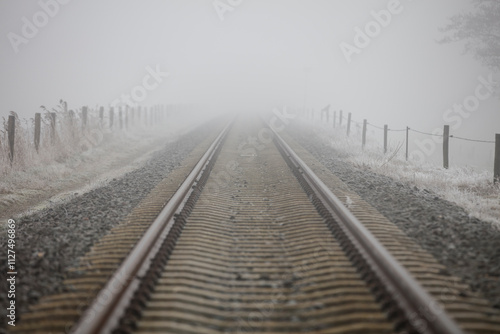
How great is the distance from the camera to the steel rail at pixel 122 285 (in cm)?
237

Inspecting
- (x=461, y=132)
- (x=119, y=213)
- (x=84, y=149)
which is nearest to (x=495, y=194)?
(x=119, y=213)

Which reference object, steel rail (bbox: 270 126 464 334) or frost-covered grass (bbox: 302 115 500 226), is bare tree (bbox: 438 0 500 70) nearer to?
frost-covered grass (bbox: 302 115 500 226)

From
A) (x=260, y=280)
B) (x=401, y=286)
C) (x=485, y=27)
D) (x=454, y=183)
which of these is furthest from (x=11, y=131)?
(x=485, y=27)

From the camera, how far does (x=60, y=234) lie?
4.66m

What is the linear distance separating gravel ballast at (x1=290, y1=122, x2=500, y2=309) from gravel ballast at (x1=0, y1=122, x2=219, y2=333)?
4.02 meters

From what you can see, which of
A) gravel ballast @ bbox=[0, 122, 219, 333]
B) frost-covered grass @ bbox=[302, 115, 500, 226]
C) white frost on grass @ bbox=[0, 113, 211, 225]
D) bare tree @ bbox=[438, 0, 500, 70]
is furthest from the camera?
bare tree @ bbox=[438, 0, 500, 70]

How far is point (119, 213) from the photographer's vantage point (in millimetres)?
5559

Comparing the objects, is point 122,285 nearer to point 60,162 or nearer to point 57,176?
point 57,176

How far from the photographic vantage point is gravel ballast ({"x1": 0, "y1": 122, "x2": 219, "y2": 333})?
3.29 meters

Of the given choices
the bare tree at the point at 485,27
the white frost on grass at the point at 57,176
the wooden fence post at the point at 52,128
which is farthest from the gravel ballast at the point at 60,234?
the bare tree at the point at 485,27

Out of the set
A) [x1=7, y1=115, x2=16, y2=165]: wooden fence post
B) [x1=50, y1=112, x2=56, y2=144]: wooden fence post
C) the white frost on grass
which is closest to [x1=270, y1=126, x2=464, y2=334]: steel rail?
the white frost on grass

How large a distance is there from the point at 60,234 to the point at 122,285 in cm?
234

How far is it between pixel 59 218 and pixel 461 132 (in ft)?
122

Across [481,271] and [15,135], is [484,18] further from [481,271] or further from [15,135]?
[15,135]
